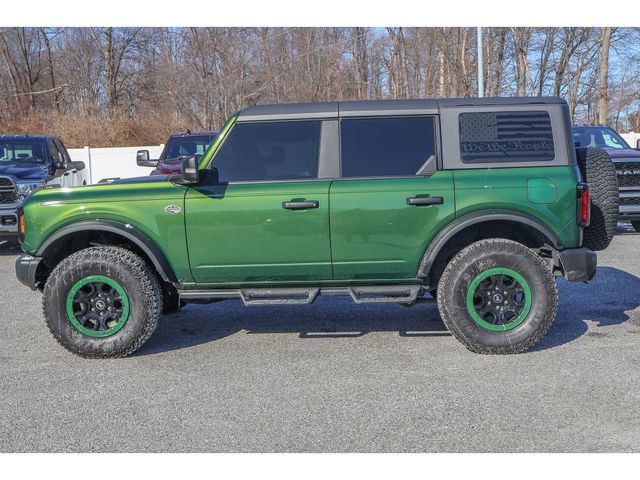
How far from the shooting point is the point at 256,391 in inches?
181

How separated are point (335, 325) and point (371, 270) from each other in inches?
42.3

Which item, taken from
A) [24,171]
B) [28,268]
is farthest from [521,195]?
[24,171]

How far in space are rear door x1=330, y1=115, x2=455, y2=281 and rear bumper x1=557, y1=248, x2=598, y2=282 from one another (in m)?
1.01

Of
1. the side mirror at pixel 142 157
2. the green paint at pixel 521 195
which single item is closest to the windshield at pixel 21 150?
the side mirror at pixel 142 157

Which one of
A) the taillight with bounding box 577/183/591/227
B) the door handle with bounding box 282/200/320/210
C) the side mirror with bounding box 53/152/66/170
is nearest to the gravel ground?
the taillight with bounding box 577/183/591/227

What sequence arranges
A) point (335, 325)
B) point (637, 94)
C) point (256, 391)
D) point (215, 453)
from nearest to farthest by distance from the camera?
point (215, 453)
point (256, 391)
point (335, 325)
point (637, 94)

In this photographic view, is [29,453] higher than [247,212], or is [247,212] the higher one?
[247,212]

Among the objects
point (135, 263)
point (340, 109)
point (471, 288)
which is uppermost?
point (340, 109)

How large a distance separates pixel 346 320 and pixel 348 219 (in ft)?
4.91

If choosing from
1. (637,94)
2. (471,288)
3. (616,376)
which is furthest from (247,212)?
(637,94)

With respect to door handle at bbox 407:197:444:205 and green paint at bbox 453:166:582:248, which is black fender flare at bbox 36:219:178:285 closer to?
door handle at bbox 407:197:444:205

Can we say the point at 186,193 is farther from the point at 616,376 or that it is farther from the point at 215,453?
the point at 616,376

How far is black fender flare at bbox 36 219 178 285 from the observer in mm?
5375

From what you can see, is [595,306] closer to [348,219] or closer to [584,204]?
[584,204]
